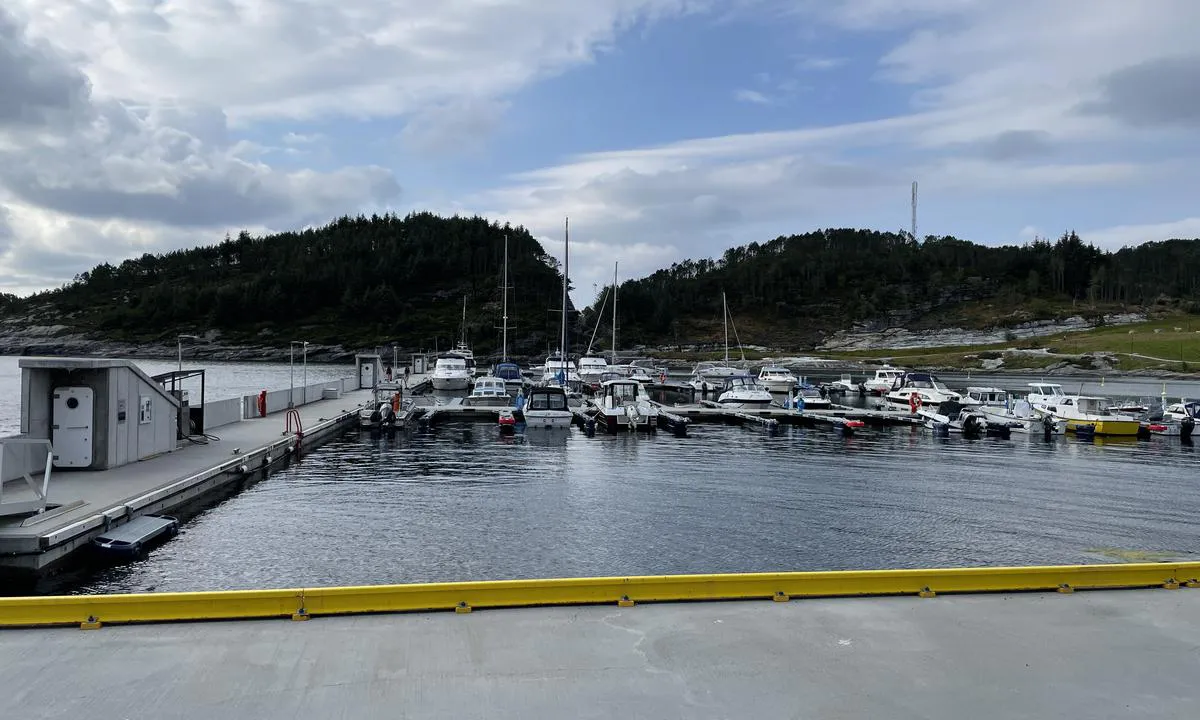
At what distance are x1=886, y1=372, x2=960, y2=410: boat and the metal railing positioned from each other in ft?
155

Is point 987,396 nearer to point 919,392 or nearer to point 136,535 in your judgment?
point 919,392

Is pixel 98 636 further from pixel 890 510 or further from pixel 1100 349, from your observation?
pixel 1100 349

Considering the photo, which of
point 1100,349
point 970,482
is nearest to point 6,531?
point 970,482

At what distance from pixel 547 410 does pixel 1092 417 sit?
29565 millimetres

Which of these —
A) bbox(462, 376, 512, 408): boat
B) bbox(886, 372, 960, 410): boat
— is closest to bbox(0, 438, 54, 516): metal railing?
bbox(462, 376, 512, 408): boat

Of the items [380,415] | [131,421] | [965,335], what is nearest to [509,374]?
[380,415]

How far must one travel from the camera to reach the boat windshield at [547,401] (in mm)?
43156

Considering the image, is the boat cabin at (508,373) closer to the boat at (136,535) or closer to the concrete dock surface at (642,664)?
the boat at (136,535)

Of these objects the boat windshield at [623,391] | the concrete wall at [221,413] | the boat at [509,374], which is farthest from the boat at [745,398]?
the concrete wall at [221,413]

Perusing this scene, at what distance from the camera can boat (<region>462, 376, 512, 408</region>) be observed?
166 feet

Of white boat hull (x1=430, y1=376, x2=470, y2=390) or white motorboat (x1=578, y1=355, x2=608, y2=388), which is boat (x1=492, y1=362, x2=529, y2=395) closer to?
white boat hull (x1=430, y1=376, x2=470, y2=390)

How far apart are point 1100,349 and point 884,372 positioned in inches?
2755

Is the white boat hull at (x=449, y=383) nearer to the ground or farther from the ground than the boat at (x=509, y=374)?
nearer to the ground

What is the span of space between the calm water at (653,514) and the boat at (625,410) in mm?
6880
